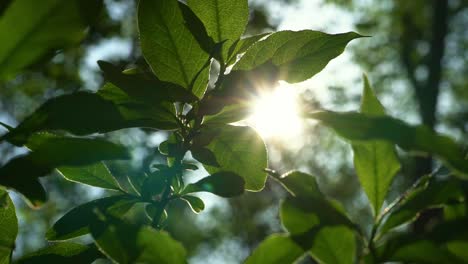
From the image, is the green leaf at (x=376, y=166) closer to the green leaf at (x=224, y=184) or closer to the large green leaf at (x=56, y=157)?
the green leaf at (x=224, y=184)

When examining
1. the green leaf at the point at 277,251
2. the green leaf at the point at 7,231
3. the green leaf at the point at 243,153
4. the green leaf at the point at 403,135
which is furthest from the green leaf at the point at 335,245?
the green leaf at the point at 7,231

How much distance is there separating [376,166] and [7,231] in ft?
2.03

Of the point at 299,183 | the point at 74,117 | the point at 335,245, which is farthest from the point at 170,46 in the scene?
the point at 335,245

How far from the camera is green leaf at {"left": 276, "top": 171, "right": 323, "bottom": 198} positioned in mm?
664

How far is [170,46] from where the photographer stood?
0.80 m

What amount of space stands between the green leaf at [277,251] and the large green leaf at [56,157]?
22cm

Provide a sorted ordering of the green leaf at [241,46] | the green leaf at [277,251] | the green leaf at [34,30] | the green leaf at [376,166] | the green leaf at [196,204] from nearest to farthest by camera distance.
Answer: the green leaf at [34,30] → the green leaf at [277,251] → the green leaf at [376,166] → the green leaf at [241,46] → the green leaf at [196,204]

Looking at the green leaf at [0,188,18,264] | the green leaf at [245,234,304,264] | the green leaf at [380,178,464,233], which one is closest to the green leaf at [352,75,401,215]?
the green leaf at [380,178,464,233]

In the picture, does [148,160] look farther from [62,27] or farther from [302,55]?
[62,27]

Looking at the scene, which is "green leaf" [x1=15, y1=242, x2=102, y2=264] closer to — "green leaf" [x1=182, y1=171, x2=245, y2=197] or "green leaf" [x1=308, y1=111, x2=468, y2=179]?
"green leaf" [x1=182, y1=171, x2=245, y2=197]

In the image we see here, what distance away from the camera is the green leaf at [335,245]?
643 mm

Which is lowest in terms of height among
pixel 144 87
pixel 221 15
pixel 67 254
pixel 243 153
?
pixel 67 254

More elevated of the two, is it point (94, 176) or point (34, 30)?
point (34, 30)

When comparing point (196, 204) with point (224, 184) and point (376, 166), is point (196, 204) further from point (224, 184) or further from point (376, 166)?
point (376, 166)
